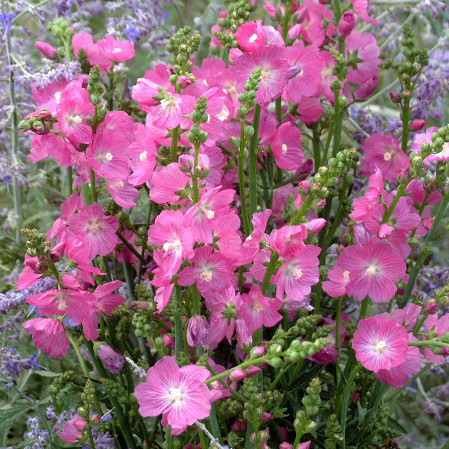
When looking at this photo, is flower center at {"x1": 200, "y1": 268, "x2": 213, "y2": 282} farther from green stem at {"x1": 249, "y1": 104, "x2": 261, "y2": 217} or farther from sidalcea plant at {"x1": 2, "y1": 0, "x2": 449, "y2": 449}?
green stem at {"x1": 249, "y1": 104, "x2": 261, "y2": 217}

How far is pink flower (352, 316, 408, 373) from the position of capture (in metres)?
0.74

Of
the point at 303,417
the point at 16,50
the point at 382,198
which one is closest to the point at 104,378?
the point at 303,417

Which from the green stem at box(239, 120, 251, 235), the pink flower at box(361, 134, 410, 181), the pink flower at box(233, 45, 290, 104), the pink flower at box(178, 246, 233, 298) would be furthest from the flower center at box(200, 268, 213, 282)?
the pink flower at box(361, 134, 410, 181)

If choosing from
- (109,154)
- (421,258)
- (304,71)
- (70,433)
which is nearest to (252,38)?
(304,71)

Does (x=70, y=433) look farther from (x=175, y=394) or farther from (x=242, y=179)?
(x=242, y=179)

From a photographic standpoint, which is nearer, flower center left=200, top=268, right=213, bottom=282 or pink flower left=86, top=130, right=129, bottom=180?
flower center left=200, top=268, right=213, bottom=282

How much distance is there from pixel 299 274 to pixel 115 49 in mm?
435

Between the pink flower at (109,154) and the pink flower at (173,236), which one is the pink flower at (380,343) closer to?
the pink flower at (173,236)

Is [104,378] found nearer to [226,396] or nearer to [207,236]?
[226,396]

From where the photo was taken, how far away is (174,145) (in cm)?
76

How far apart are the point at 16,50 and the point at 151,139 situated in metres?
0.76

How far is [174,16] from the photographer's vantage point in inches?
97.7

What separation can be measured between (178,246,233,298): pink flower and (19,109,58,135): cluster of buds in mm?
230

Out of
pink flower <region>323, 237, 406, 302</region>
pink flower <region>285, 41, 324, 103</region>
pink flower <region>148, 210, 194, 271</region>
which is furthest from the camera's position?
pink flower <region>285, 41, 324, 103</region>
